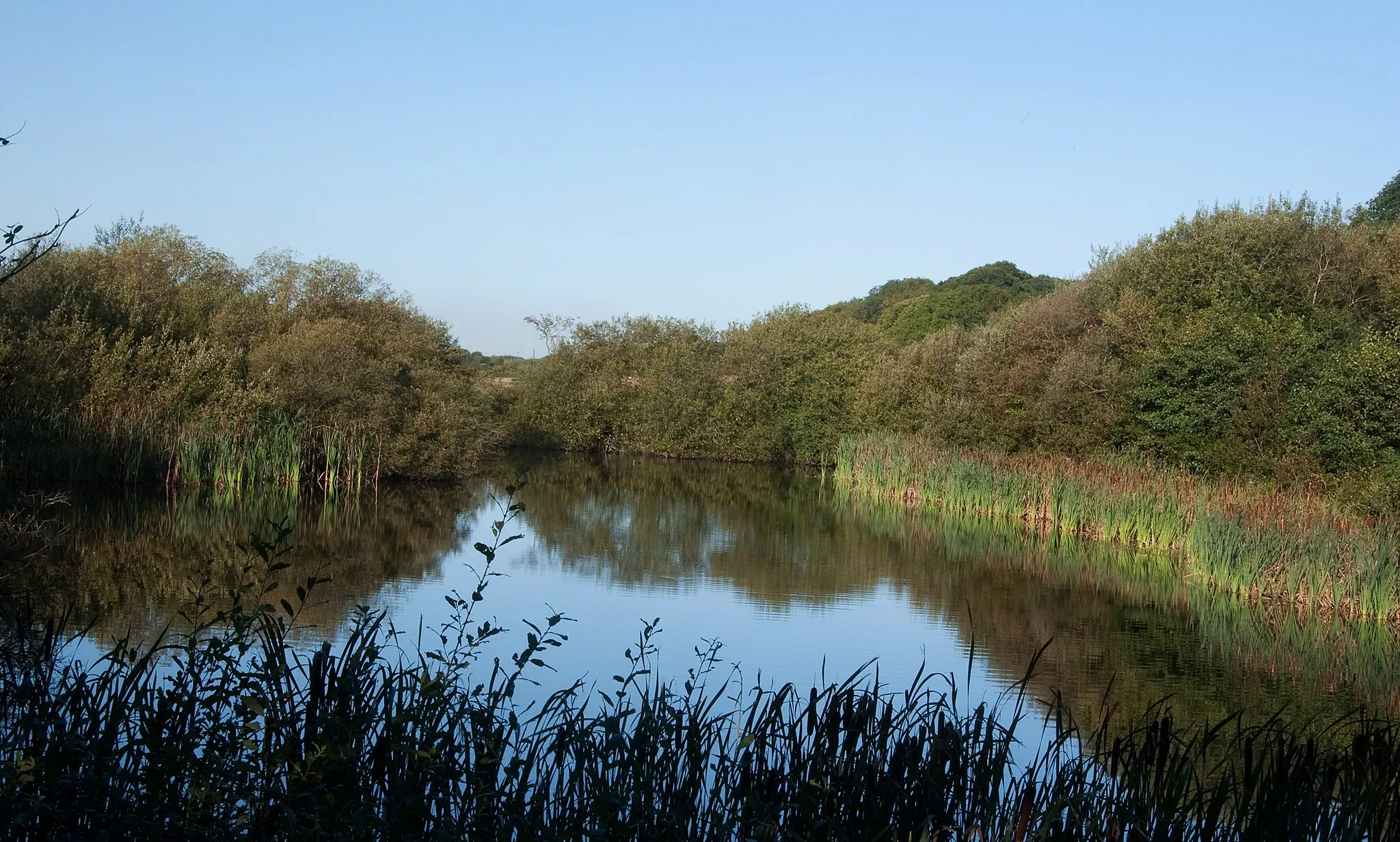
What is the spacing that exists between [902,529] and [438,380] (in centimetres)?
1227

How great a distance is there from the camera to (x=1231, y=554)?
47.4ft

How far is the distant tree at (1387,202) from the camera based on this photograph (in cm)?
4569

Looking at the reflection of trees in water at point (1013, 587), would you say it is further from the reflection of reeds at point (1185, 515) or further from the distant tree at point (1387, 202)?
the distant tree at point (1387, 202)

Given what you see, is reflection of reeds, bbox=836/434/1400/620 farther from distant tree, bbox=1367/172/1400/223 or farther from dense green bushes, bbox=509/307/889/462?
distant tree, bbox=1367/172/1400/223

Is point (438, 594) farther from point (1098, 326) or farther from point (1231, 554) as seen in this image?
point (1098, 326)

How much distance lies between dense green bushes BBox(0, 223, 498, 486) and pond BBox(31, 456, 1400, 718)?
1617mm

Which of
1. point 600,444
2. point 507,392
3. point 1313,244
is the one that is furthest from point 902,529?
point 507,392

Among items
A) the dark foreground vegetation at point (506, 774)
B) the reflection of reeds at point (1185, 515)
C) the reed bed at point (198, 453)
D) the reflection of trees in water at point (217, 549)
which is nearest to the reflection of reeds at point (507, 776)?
the dark foreground vegetation at point (506, 774)

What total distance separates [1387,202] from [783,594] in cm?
4371

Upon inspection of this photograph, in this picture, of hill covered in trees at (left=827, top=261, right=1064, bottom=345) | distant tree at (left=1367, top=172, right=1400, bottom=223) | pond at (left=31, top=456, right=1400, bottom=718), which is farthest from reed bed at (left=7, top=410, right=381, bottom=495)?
distant tree at (left=1367, top=172, right=1400, bottom=223)

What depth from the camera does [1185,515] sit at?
58.0 ft

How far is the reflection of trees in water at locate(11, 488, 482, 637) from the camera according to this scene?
34.6 ft

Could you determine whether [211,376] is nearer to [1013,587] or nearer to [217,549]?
[217,549]

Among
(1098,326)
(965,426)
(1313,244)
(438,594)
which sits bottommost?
(438,594)
